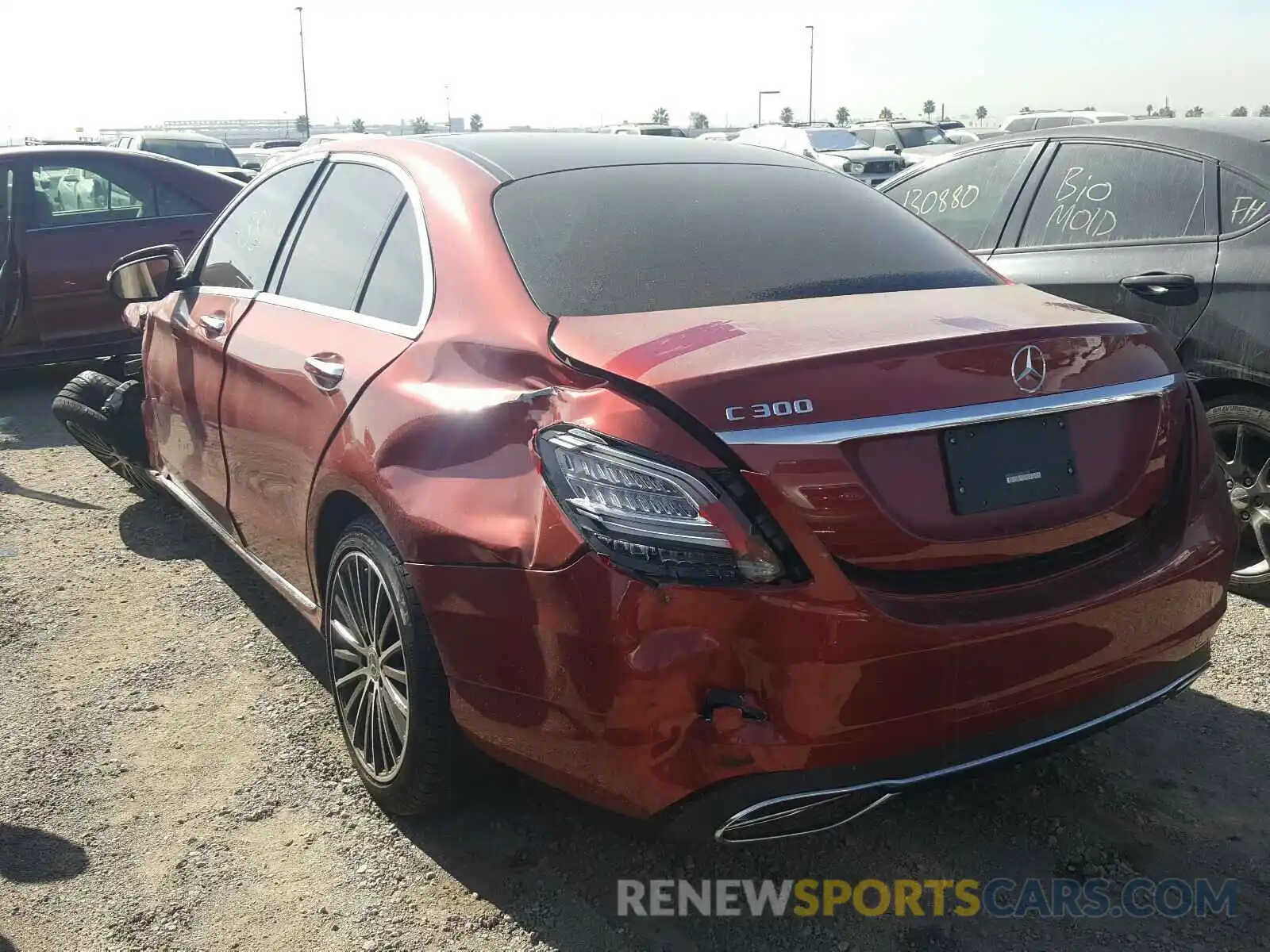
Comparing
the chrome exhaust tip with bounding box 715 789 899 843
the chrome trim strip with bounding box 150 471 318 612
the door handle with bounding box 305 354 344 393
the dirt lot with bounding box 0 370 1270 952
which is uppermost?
the door handle with bounding box 305 354 344 393

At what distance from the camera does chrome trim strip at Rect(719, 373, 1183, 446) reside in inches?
79.4

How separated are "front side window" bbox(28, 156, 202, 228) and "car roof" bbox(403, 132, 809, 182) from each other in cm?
538

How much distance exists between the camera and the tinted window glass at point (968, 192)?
4.95 meters

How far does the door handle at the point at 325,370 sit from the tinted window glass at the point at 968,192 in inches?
110

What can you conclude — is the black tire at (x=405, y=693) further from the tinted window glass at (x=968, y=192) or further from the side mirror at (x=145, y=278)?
the tinted window glass at (x=968, y=192)

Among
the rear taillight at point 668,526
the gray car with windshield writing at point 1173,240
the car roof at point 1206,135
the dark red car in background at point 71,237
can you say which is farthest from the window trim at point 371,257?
the dark red car in background at point 71,237

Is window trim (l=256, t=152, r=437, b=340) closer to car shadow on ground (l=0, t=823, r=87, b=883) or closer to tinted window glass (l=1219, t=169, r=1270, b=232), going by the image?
car shadow on ground (l=0, t=823, r=87, b=883)

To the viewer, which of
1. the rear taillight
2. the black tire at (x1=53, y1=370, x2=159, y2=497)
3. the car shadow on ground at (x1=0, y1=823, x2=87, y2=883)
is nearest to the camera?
the rear taillight

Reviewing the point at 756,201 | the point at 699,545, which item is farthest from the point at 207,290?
the point at 699,545

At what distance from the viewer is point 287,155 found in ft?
12.7

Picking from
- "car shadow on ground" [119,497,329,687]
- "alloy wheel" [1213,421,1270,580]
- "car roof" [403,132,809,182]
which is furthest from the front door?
"alloy wheel" [1213,421,1270,580]

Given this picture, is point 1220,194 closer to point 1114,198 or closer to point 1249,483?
point 1114,198

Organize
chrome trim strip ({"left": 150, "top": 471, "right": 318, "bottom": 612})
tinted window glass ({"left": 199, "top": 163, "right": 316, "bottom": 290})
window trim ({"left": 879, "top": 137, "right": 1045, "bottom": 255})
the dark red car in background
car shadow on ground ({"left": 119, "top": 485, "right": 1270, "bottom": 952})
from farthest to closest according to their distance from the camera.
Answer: the dark red car in background → window trim ({"left": 879, "top": 137, "right": 1045, "bottom": 255}) → tinted window glass ({"left": 199, "top": 163, "right": 316, "bottom": 290}) → chrome trim strip ({"left": 150, "top": 471, "right": 318, "bottom": 612}) → car shadow on ground ({"left": 119, "top": 485, "right": 1270, "bottom": 952})

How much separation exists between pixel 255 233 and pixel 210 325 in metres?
0.35
